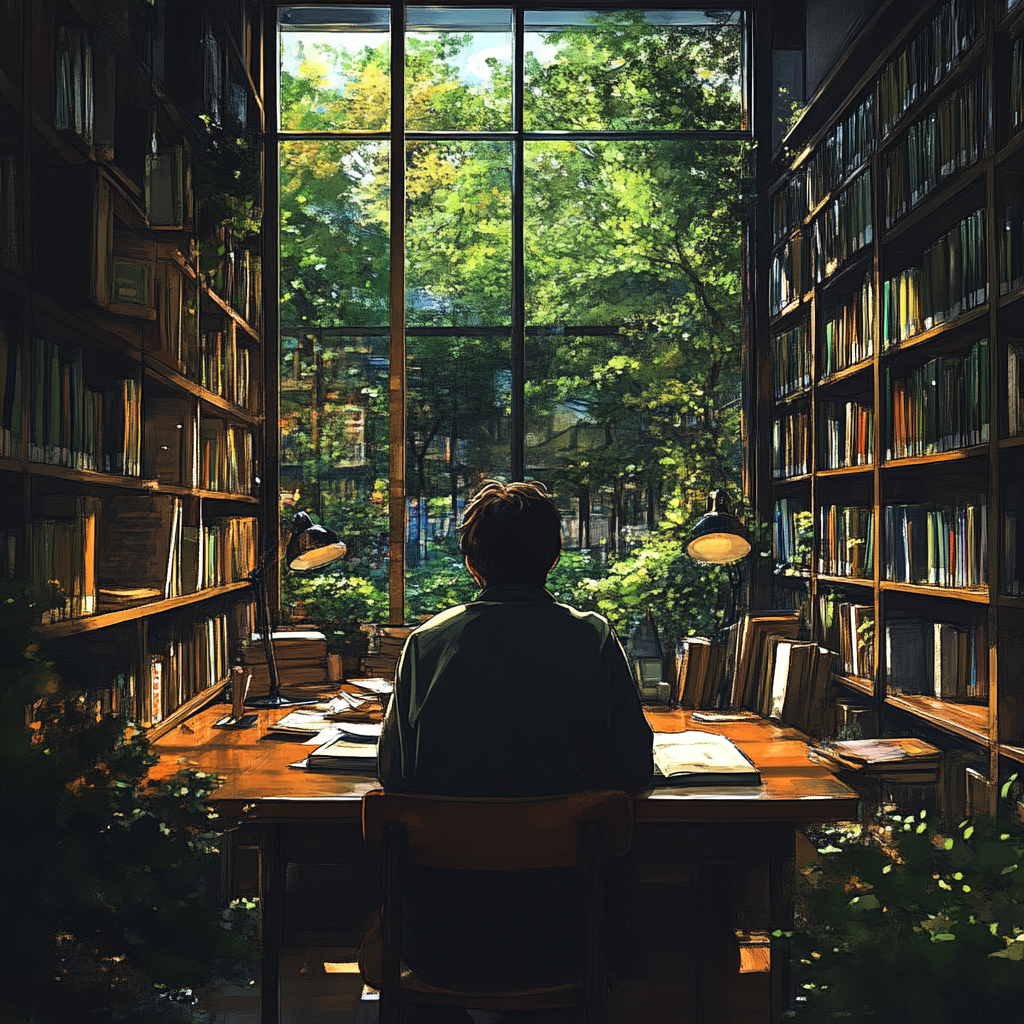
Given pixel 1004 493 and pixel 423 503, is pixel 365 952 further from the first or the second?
pixel 423 503

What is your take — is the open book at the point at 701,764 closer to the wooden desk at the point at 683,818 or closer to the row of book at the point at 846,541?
the wooden desk at the point at 683,818

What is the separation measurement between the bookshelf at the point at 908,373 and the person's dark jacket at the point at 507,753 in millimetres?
1352

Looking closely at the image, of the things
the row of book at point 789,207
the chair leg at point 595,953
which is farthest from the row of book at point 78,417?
the row of book at point 789,207

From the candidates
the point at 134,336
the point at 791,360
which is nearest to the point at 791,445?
the point at 791,360

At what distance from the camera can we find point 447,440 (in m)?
4.20

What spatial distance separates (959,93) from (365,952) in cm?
272

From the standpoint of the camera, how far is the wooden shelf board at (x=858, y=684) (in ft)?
11.0

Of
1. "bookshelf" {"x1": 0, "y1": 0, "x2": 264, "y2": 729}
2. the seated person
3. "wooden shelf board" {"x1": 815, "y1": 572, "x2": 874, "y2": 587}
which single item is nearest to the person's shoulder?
the seated person

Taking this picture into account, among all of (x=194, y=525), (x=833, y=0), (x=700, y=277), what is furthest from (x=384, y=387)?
(x=833, y=0)

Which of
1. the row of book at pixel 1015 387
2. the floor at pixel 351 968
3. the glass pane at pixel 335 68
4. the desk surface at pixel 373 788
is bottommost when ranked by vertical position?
the floor at pixel 351 968

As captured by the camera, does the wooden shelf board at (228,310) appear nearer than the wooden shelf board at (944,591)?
No

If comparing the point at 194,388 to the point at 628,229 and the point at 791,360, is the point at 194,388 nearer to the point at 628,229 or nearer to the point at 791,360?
the point at 628,229

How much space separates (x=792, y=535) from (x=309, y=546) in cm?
218

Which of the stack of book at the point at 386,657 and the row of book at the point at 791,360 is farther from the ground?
the row of book at the point at 791,360
